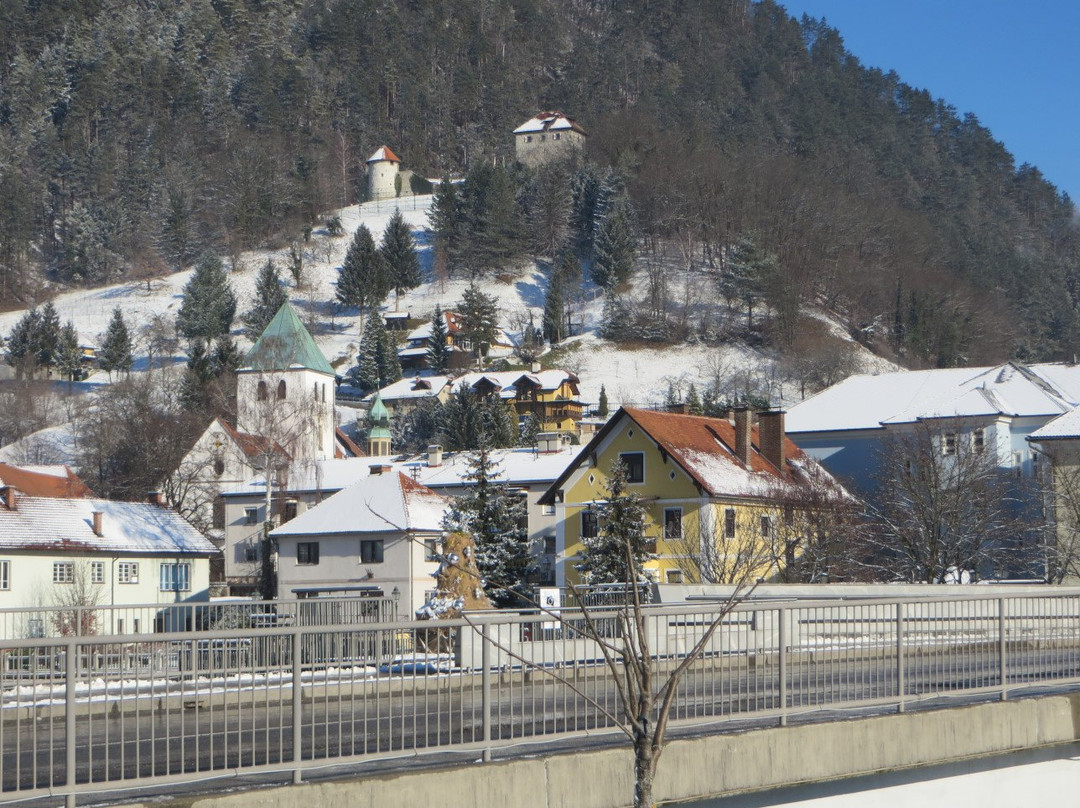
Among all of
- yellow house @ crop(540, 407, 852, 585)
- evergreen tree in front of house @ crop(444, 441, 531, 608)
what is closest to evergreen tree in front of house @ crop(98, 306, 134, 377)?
yellow house @ crop(540, 407, 852, 585)

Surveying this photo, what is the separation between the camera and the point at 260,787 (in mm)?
8805

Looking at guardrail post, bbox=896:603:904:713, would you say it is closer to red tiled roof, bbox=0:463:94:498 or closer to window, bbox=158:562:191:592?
window, bbox=158:562:191:592

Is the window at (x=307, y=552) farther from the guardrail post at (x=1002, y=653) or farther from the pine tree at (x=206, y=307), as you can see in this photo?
the pine tree at (x=206, y=307)

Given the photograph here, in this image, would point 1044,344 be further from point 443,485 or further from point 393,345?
point 443,485

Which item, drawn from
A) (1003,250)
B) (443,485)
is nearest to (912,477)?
(443,485)

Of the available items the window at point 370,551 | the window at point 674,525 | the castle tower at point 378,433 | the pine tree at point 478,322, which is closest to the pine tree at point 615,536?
the window at point 674,525

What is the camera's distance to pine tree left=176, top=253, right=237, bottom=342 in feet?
481

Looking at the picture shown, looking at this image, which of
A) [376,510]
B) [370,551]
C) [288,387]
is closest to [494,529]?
[376,510]

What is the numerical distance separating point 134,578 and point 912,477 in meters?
30.7

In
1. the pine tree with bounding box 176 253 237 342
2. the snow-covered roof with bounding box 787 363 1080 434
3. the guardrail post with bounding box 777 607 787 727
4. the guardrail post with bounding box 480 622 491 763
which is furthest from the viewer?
the pine tree with bounding box 176 253 237 342

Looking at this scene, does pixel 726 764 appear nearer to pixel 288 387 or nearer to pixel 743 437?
pixel 743 437

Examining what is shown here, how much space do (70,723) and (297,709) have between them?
1337 mm

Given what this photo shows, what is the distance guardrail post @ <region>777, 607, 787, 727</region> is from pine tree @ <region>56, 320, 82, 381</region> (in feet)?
459

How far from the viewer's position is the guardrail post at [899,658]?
12.0 m
